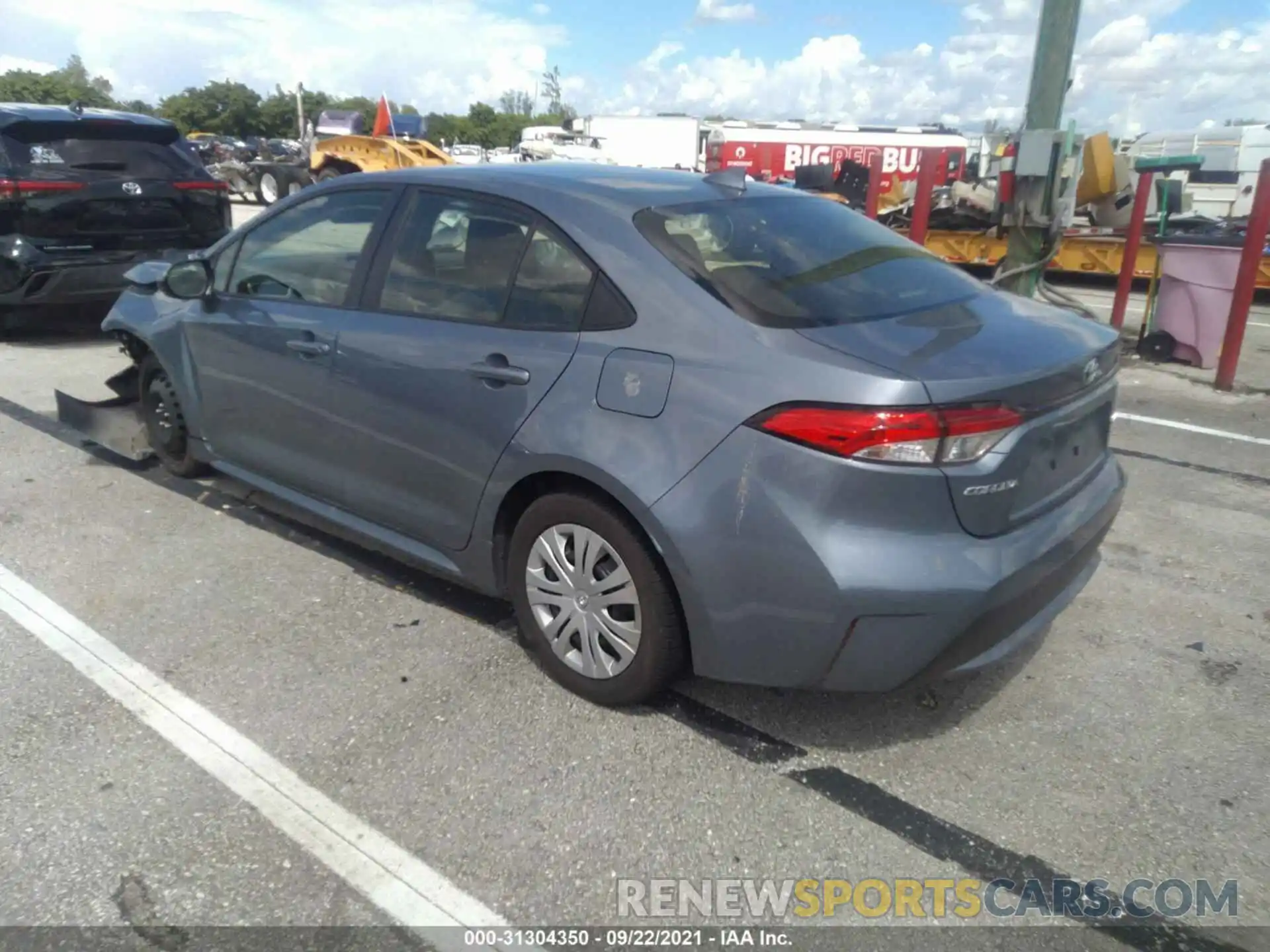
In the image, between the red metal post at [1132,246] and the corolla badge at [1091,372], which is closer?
the corolla badge at [1091,372]

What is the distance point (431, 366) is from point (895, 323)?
1.50m

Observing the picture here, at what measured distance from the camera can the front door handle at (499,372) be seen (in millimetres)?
3072

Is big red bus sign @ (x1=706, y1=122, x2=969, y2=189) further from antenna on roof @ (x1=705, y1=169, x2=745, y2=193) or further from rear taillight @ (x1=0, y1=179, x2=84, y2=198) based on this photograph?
antenna on roof @ (x1=705, y1=169, x2=745, y2=193)

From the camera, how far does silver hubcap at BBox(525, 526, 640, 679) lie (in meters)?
2.93

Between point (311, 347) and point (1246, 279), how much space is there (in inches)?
282

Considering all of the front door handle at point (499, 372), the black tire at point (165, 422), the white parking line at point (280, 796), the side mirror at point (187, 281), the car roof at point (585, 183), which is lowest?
the white parking line at point (280, 796)

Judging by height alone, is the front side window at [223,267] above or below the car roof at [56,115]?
below

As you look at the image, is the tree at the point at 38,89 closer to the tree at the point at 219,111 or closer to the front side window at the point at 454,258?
the tree at the point at 219,111

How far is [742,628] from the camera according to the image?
2.70 metres

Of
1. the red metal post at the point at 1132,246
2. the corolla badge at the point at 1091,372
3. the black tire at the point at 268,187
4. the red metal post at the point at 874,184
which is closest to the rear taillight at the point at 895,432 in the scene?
the corolla badge at the point at 1091,372

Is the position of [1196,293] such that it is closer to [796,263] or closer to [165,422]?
[796,263]

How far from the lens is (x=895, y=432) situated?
247 cm

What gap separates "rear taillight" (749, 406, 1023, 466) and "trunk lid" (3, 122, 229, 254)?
7277 mm

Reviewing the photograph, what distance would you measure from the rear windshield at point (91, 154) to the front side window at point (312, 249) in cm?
461
